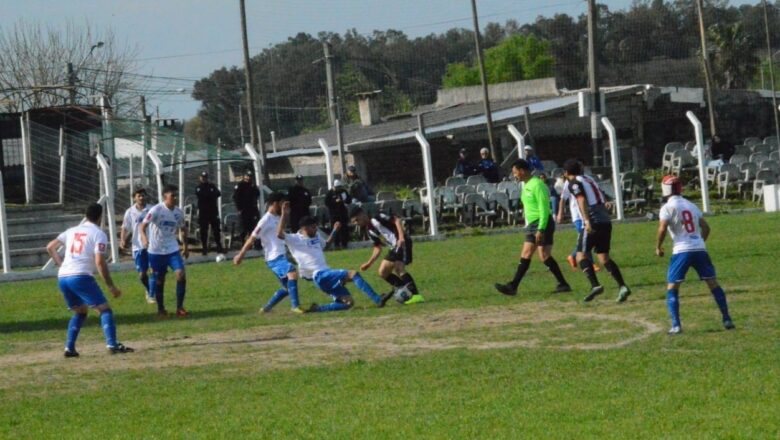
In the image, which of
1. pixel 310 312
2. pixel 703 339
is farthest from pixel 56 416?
pixel 310 312

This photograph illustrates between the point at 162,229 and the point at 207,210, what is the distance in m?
10.3

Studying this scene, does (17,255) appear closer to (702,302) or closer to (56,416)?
(702,302)

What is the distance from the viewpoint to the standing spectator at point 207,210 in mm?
29531

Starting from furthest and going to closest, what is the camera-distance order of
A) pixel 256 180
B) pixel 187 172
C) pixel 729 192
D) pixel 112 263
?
pixel 729 192, pixel 187 172, pixel 256 180, pixel 112 263

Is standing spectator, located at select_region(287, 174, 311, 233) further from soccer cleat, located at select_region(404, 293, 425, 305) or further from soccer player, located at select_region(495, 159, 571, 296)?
soccer player, located at select_region(495, 159, 571, 296)

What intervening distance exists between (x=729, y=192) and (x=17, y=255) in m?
18.7

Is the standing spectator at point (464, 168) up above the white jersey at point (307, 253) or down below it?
above

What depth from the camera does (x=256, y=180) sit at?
31.9 meters

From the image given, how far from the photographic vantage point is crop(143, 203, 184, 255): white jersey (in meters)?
19.5

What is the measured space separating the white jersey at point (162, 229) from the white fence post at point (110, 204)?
880 centimetres

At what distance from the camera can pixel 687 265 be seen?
1380 cm

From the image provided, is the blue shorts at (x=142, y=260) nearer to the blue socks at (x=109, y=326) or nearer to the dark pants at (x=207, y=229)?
the blue socks at (x=109, y=326)

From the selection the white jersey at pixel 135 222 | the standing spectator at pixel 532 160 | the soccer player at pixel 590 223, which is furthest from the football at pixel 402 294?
the standing spectator at pixel 532 160

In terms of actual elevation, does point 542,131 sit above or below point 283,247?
above
